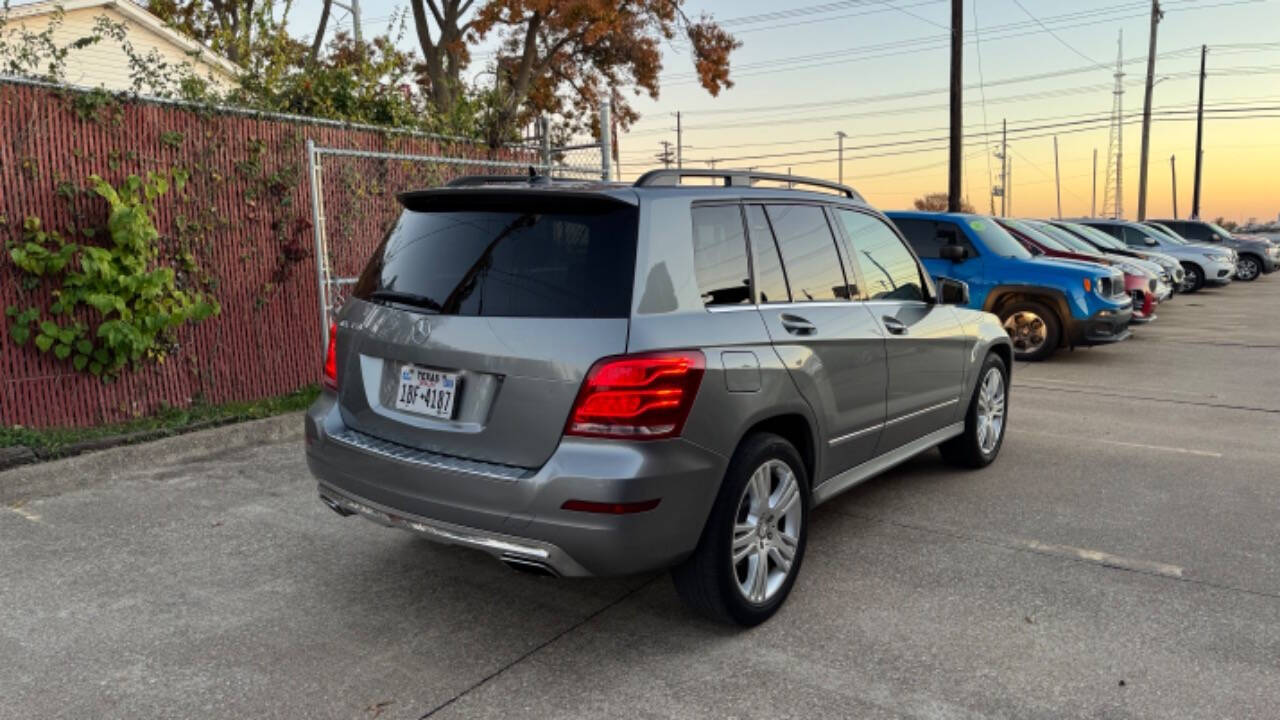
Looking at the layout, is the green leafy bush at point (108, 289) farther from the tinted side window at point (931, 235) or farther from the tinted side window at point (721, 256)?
the tinted side window at point (931, 235)

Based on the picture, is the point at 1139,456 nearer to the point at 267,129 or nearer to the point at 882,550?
the point at 882,550

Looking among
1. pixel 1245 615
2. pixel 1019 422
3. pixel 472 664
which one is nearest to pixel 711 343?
pixel 472 664

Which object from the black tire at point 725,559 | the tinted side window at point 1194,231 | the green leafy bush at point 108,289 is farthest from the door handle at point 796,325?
the tinted side window at point 1194,231

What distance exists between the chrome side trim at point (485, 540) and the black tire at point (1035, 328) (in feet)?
30.1

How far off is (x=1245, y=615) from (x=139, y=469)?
237 inches

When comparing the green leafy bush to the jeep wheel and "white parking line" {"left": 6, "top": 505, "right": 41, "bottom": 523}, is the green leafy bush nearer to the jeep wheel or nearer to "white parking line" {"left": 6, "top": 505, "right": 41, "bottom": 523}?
"white parking line" {"left": 6, "top": 505, "right": 41, "bottom": 523}

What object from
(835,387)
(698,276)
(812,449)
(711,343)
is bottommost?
(812,449)

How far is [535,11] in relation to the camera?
2245 centimetres

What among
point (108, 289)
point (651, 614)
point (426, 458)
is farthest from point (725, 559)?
point (108, 289)

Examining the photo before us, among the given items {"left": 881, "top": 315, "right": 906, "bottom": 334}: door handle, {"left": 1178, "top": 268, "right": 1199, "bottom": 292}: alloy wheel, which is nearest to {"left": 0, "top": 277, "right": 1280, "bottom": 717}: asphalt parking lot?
{"left": 881, "top": 315, "right": 906, "bottom": 334}: door handle

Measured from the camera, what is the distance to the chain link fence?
25.2 feet

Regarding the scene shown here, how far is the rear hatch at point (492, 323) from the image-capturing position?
10.1ft

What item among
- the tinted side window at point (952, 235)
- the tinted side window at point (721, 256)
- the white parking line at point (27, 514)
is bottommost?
the white parking line at point (27, 514)

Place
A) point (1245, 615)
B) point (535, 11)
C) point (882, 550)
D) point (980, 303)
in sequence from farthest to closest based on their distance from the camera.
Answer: point (535, 11)
point (980, 303)
point (882, 550)
point (1245, 615)
